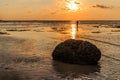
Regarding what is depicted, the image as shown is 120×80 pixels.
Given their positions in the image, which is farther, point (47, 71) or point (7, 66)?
point (7, 66)

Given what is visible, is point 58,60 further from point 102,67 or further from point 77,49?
point 102,67

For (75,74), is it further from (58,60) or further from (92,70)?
(58,60)

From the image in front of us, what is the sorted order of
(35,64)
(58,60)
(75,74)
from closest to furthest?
(75,74)
(35,64)
(58,60)

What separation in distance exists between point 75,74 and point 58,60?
4.54m

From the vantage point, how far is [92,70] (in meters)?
17.6

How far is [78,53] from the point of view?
64.2 ft

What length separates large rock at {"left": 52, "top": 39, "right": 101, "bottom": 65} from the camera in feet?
63.7

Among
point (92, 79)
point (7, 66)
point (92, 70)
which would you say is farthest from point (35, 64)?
point (92, 79)

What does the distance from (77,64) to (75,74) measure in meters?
3.24

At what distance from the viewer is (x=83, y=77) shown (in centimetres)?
1538

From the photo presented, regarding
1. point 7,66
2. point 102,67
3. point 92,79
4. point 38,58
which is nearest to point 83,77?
point 92,79

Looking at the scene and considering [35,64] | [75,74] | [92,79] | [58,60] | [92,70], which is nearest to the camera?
[92,79]

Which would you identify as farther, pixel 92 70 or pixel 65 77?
pixel 92 70

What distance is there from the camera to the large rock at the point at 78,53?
63.7ft
